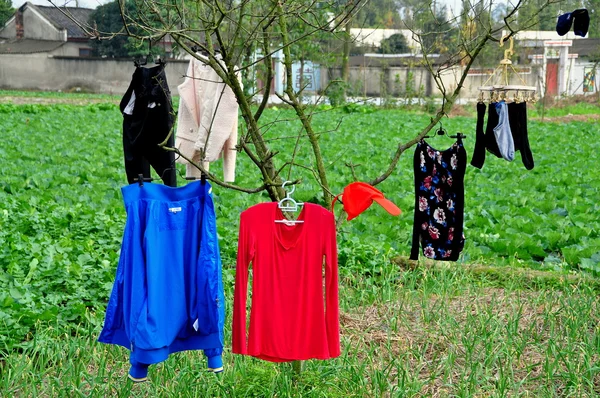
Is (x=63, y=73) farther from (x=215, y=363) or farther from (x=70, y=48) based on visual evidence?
(x=215, y=363)

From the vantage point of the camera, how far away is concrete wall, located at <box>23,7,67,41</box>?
44094 mm

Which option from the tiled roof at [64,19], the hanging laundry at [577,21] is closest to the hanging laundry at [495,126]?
the hanging laundry at [577,21]

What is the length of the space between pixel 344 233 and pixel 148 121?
328 cm

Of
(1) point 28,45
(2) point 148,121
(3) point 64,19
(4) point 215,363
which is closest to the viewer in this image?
(4) point 215,363

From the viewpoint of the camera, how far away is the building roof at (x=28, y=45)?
40.7 m

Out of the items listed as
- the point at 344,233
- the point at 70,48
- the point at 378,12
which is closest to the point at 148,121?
the point at 344,233

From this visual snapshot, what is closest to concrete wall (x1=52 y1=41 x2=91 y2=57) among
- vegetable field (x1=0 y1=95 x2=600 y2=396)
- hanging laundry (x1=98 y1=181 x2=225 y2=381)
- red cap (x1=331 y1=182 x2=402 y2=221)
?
vegetable field (x1=0 y1=95 x2=600 y2=396)

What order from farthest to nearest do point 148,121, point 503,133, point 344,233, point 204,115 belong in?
point 344,233 → point 204,115 → point 148,121 → point 503,133

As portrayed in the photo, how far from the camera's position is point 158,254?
3.58 meters

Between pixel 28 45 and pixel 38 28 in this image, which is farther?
pixel 38 28

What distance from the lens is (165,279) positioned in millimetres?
3598

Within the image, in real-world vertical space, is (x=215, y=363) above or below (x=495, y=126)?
below

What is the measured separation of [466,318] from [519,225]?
3591 millimetres

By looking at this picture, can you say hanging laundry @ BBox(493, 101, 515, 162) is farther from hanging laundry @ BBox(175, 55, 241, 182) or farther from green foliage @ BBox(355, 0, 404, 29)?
hanging laundry @ BBox(175, 55, 241, 182)
